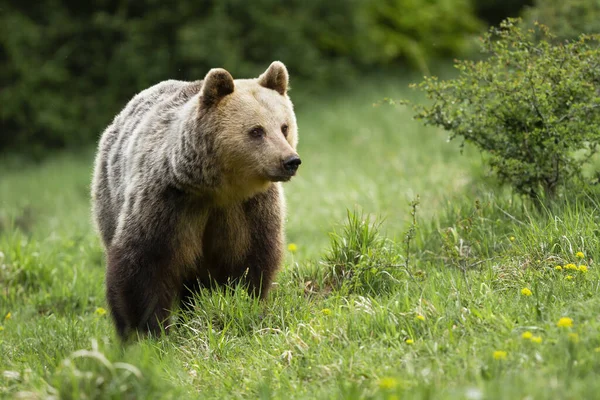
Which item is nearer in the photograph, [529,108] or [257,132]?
[257,132]

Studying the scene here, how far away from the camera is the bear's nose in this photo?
493 cm

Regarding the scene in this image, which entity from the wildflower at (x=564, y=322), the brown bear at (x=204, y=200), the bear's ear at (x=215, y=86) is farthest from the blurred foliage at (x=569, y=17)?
the wildflower at (x=564, y=322)

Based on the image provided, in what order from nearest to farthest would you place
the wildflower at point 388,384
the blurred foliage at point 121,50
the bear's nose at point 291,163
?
the wildflower at point 388,384 → the bear's nose at point 291,163 → the blurred foliage at point 121,50

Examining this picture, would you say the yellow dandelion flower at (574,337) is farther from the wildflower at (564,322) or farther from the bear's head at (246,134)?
the bear's head at (246,134)

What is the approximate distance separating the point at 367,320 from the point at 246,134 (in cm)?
144

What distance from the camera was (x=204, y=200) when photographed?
5.25 m

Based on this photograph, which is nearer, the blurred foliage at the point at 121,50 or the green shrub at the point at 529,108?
the green shrub at the point at 529,108

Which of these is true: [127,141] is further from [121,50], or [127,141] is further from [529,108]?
[121,50]

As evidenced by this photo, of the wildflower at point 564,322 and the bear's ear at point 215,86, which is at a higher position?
the bear's ear at point 215,86

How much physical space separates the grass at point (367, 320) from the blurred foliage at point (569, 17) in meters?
1.88

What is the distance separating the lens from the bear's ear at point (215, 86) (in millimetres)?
5105

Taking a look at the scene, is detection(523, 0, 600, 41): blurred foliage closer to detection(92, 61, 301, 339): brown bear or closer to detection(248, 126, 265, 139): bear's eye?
detection(92, 61, 301, 339): brown bear

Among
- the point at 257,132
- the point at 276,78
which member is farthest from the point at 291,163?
the point at 276,78

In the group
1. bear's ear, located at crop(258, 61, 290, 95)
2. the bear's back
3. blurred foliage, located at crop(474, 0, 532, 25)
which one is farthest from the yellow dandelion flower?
blurred foliage, located at crop(474, 0, 532, 25)
